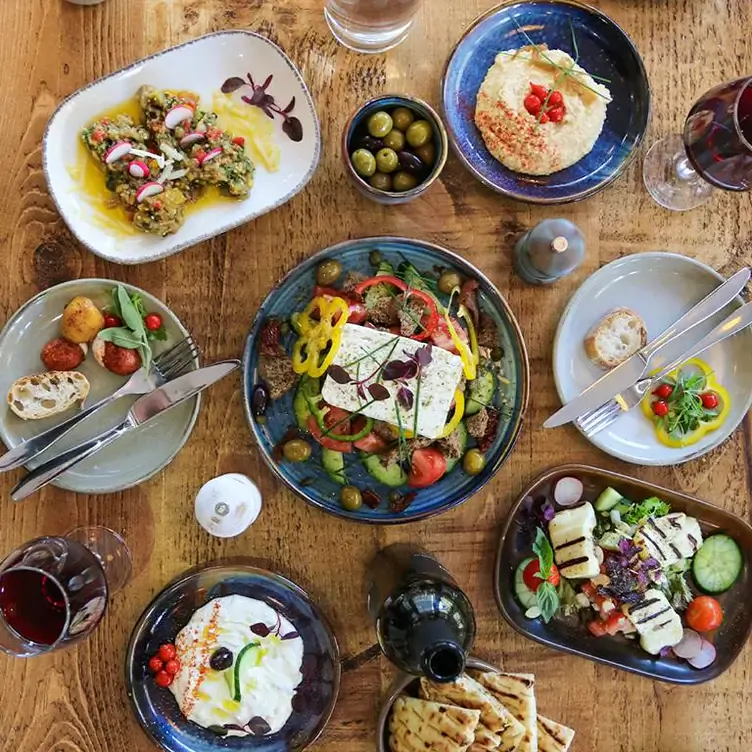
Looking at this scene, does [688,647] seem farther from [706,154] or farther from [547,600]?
[706,154]

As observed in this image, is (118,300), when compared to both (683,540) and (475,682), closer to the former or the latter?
(475,682)

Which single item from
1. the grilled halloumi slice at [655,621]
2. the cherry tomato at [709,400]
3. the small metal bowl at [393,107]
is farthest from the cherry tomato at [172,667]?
the cherry tomato at [709,400]

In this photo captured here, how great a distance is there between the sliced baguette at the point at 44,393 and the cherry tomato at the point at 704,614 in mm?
1758

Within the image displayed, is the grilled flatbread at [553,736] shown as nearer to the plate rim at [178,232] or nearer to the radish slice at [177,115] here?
the plate rim at [178,232]

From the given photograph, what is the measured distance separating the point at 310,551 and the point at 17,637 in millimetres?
735

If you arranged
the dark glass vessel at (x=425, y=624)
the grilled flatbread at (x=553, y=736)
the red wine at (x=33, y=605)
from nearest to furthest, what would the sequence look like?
the dark glass vessel at (x=425, y=624) → the red wine at (x=33, y=605) → the grilled flatbread at (x=553, y=736)

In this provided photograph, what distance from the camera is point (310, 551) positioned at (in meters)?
2.10

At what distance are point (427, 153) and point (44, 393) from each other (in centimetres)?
114

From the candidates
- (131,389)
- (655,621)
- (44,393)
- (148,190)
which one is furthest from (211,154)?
(655,621)

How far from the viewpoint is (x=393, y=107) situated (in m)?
1.98

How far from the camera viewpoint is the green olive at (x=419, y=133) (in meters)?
1.96

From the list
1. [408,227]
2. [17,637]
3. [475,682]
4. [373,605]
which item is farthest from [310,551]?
[408,227]

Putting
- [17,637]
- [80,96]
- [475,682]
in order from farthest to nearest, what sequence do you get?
[475,682] → [80,96] → [17,637]

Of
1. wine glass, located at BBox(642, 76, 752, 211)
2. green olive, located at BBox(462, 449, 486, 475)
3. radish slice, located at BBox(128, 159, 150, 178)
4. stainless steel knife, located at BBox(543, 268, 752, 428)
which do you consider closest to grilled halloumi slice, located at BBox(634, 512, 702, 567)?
stainless steel knife, located at BBox(543, 268, 752, 428)
